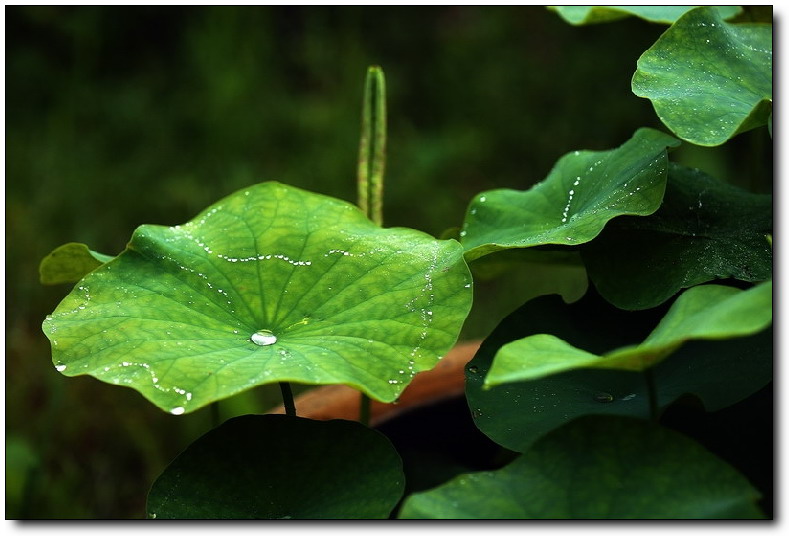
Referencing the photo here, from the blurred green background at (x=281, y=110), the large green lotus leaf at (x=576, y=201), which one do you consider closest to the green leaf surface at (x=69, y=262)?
the large green lotus leaf at (x=576, y=201)

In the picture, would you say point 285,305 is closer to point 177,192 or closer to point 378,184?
point 378,184

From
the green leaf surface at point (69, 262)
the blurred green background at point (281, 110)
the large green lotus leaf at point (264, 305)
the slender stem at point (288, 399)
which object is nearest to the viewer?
the large green lotus leaf at point (264, 305)

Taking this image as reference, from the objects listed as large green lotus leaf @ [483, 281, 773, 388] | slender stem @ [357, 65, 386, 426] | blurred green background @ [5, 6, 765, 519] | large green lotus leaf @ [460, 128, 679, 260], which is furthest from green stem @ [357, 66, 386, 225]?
blurred green background @ [5, 6, 765, 519]

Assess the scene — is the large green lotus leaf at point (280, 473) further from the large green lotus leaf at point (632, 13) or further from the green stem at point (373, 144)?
the large green lotus leaf at point (632, 13)

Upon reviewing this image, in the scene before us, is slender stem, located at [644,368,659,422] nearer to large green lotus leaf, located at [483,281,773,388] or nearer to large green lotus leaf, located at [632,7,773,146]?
large green lotus leaf, located at [483,281,773,388]

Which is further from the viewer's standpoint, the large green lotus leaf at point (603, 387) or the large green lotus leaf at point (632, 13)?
the large green lotus leaf at point (632, 13)

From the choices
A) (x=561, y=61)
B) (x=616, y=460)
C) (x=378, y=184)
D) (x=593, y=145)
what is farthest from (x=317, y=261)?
(x=561, y=61)
